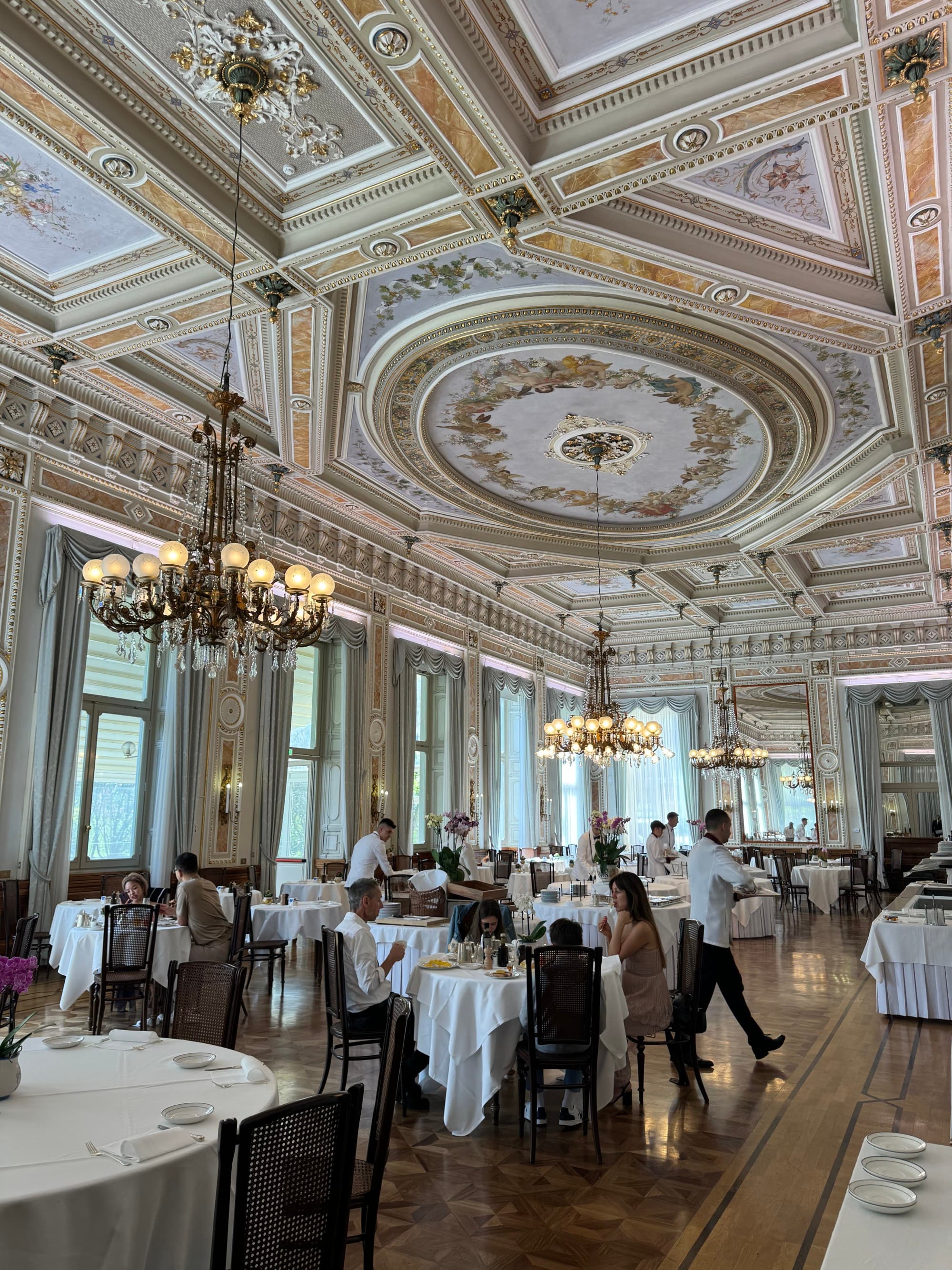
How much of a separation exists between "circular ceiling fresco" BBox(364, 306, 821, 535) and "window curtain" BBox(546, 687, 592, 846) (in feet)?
25.8

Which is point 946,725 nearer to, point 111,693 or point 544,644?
point 544,644

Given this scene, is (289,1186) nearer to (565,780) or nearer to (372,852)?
(372,852)

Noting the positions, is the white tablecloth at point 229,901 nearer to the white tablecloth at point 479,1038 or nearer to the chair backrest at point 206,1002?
the white tablecloth at point 479,1038

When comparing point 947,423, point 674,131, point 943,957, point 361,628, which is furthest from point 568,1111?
point 361,628

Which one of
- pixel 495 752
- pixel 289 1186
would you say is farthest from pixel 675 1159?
pixel 495 752

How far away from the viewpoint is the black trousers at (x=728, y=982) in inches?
221

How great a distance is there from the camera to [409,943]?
244 inches

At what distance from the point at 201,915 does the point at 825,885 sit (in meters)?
10.9

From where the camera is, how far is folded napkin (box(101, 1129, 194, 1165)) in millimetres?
2150

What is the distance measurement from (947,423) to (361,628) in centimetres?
775

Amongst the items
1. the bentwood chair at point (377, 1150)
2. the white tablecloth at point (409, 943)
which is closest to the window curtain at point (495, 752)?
the white tablecloth at point (409, 943)

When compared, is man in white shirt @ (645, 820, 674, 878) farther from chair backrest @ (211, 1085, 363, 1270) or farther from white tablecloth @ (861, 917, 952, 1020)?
chair backrest @ (211, 1085, 363, 1270)

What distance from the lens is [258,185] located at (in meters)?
5.47

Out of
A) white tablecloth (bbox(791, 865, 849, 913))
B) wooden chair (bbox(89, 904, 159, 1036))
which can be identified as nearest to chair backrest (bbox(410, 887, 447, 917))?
wooden chair (bbox(89, 904, 159, 1036))
